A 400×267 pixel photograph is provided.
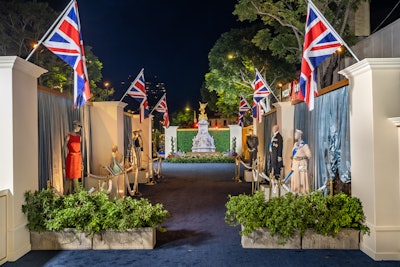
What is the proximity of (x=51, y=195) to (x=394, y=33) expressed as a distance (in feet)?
48.3

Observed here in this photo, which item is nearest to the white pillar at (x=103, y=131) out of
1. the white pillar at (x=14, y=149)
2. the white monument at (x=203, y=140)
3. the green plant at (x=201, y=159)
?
the white pillar at (x=14, y=149)

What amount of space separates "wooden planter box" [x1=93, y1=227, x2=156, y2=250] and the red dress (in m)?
3.28

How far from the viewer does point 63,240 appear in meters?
6.61

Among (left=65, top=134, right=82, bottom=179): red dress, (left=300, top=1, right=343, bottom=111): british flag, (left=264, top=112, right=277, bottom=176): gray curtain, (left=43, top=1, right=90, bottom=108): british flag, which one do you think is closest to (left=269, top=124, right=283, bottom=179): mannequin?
(left=264, top=112, right=277, bottom=176): gray curtain

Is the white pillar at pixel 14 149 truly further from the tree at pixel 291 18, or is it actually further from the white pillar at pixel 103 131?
the tree at pixel 291 18

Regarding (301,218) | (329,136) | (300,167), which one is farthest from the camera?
(300,167)

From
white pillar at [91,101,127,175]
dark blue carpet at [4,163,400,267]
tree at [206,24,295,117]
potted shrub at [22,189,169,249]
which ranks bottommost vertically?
dark blue carpet at [4,163,400,267]

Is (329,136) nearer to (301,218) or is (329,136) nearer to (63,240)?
(301,218)

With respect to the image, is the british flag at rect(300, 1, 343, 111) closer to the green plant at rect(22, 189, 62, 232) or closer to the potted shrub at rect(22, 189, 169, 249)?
the potted shrub at rect(22, 189, 169, 249)

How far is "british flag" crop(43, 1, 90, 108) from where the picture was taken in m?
7.00

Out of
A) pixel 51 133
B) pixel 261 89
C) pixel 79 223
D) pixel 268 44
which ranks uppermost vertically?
pixel 268 44

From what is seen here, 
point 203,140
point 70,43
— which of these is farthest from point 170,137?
point 70,43

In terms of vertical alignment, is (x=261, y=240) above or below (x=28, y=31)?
below

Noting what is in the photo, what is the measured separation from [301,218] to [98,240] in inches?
134
